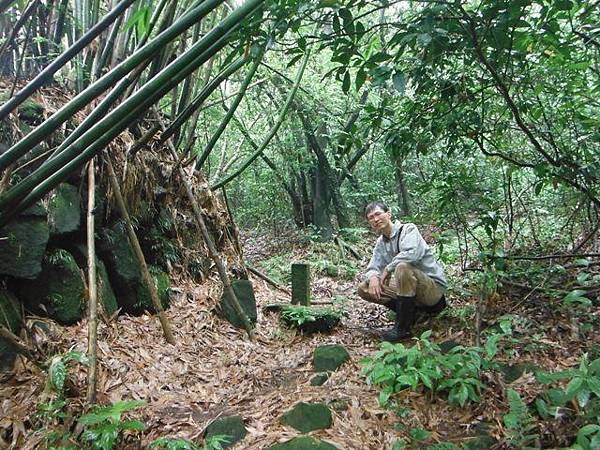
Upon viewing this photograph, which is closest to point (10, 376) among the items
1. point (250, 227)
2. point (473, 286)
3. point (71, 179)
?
point (71, 179)

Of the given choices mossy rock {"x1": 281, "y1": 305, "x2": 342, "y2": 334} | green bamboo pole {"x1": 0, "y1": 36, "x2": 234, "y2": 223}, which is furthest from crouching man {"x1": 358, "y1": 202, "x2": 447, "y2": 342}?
green bamboo pole {"x1": 0, "y1": 36, "x2": 234, "y2": 223}

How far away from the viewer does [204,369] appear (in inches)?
152

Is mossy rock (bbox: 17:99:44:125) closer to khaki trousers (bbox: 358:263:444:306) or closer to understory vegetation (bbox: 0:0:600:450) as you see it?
understory vegetation (bbox: 0:0:600:450)

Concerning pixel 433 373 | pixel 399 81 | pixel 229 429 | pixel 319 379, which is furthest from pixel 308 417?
pixel 399 81

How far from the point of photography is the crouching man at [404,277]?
416 centimetres

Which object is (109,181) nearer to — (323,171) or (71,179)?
(71,179)

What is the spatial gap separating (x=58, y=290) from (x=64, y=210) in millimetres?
686

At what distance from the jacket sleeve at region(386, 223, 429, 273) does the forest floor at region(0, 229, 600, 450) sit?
62cm

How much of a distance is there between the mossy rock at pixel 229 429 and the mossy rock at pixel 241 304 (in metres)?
A: 1.95

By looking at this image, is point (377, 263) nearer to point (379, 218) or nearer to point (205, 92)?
point (379, 218)

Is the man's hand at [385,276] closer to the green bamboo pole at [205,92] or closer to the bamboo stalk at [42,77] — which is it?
the green bamboo pole at [205,92]

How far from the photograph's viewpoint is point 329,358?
371cm

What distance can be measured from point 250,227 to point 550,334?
959 cm

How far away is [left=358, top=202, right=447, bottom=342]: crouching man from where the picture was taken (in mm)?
4164
